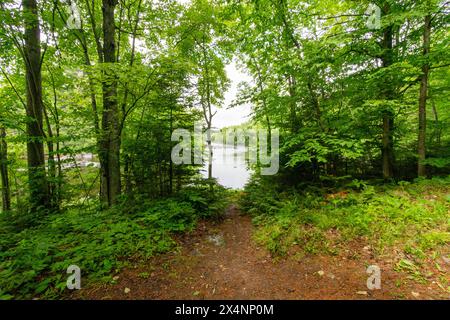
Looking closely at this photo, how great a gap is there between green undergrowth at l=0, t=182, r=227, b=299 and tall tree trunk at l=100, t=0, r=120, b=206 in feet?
3.38

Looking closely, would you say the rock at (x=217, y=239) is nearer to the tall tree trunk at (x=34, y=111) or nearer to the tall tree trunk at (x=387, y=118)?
the tall tree trunk at (x=34, y=111)

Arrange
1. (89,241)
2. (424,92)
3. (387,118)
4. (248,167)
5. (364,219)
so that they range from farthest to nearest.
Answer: (248,167), (387,118), (424,92), (364,219), (89,241)

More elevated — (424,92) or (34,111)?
(424,92)

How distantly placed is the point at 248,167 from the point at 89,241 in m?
6.30

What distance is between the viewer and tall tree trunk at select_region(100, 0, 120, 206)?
18.7 ft

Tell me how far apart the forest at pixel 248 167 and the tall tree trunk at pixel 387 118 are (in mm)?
47

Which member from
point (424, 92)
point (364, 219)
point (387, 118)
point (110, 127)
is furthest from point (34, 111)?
point (424, 92)

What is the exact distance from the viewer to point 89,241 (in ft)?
12.6

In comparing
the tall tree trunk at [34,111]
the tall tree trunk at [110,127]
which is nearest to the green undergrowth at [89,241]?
the tall tree trunk at [34,111]

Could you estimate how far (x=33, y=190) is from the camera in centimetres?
541

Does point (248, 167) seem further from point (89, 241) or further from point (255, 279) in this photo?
point (89, 241)

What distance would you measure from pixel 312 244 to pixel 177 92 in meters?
5.60

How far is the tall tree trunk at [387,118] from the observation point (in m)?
5.31
